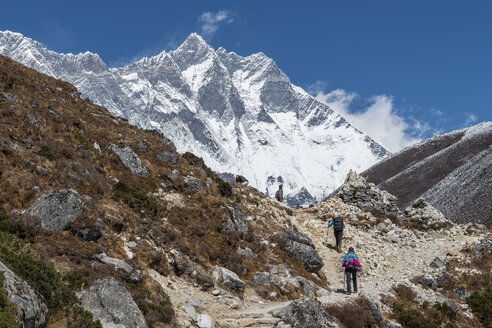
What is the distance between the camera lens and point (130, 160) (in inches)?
886

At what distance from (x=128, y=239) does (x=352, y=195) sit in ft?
94.6

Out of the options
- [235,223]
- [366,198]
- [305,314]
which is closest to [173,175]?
[235,223]

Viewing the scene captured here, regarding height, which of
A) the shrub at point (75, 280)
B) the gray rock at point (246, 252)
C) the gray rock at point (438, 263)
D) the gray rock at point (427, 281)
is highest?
the gray rock at point (438, 263)

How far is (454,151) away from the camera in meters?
124

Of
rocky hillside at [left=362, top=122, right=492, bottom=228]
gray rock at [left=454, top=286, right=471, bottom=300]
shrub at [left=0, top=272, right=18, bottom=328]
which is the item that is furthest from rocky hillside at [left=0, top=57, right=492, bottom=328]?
rocky hillside at [left=362, top=122, right=492, bottom=228]

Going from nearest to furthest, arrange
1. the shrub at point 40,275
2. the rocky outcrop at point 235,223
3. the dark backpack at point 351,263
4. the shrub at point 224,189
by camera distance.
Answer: the shrub at point 40,275 < the dark backpack at point 351,263 < the rocky outcrop at point 235,223 < the shrub at point 224,189

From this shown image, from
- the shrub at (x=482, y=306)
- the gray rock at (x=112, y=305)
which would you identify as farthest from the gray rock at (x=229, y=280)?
the shrub at (x=482, y=306)

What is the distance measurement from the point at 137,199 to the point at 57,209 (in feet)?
18.6

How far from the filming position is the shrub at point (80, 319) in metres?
8.54

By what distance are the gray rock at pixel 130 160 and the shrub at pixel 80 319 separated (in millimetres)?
13651

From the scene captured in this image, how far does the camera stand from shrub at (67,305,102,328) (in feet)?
28.0

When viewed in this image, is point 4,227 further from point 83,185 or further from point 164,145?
point 164,145

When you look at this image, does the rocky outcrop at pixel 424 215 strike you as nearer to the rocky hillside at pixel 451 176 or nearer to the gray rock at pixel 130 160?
the gray rock at pixel 130 160

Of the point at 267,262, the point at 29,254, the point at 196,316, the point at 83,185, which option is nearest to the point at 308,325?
the point at 196,316
